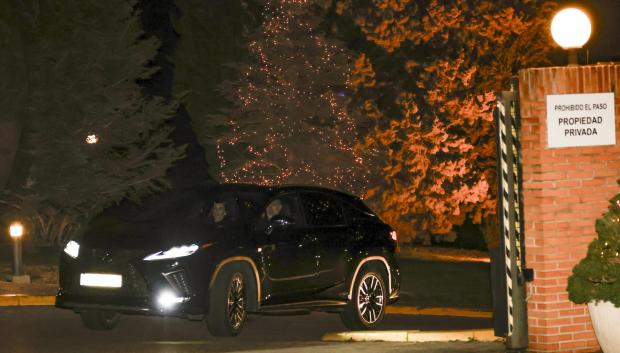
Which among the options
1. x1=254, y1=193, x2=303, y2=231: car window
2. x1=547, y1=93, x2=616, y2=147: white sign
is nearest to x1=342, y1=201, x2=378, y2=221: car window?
x1=254, y1=193, x2=303, y2=231: car window

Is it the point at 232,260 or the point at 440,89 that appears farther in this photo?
the point at 440,89

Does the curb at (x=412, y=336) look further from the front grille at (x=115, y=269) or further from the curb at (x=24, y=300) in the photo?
the curb at (x=24, y=300)

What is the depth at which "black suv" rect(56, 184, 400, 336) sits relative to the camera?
587 inches

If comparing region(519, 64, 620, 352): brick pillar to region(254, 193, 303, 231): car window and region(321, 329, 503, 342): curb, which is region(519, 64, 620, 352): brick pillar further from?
region(254, 193, 303, 231): car window

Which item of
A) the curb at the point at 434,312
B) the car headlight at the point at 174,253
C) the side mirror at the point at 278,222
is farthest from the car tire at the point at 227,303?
the curb at the point at 434,312

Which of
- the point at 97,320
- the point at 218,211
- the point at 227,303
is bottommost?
the point at 97,320

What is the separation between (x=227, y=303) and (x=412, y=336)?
2144mm

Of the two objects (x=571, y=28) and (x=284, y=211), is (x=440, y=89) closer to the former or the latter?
(x=284, y=211)

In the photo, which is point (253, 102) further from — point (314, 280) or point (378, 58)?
point (314, 280)

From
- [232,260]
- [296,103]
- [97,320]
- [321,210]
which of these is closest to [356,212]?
[321,210]

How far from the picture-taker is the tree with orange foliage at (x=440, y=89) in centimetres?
3244

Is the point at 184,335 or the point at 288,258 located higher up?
the point at 288,258

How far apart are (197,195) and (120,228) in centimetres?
127

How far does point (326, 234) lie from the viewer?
16.9 metres
